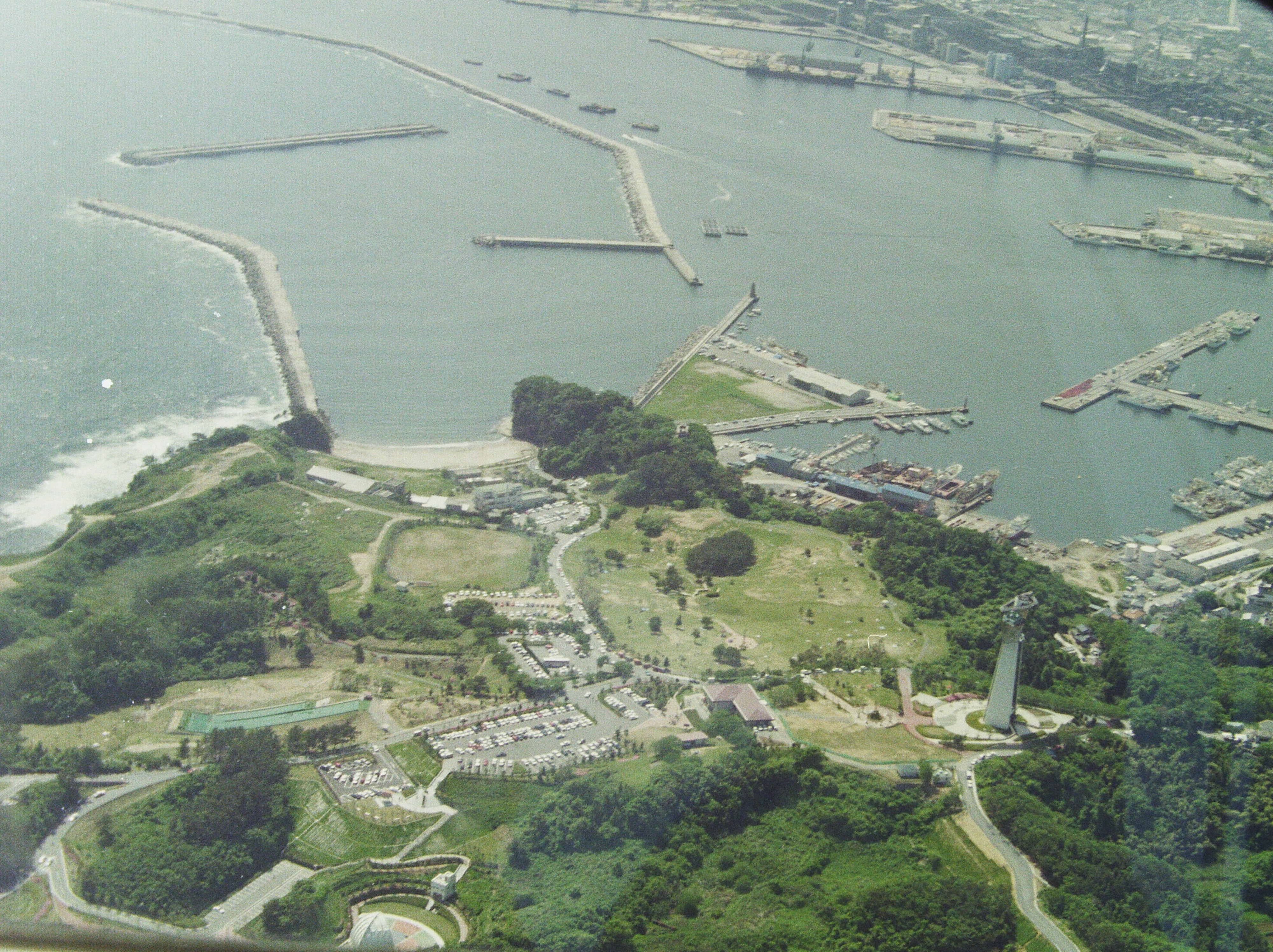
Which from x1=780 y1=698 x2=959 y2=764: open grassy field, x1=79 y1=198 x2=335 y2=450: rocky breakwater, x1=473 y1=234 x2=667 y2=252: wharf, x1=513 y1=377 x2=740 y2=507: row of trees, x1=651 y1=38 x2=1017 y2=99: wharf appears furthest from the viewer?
x1=651 y1=38 x2=1017 y2=99: wharf

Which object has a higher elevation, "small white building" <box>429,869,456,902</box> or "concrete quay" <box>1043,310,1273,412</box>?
"concrete quay" <box>1043,310,1273,412</box>

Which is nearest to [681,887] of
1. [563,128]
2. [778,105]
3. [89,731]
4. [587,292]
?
[89,731]

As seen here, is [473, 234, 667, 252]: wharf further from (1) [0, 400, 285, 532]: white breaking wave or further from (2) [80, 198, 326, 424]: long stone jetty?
(1) [0, 400, 285, 532]: white breaking wave

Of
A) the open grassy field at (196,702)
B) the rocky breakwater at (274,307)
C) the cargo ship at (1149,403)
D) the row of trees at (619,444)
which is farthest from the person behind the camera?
the cargo ship at (1149,403)

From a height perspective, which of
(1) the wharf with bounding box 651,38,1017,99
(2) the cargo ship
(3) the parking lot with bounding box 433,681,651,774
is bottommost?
(3) the parking lot with bounding box 433,681,651,774

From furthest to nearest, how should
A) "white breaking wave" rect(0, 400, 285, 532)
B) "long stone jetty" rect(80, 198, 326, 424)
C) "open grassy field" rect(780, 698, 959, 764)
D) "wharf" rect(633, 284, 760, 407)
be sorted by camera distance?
1. "wharf" rect(633, 284, 760, 407)
2. "long stone jetty" rect(80, 198, 326, 424)
3. "white breaking wave" rect(0, 400, 285, 532)
4. "open grassy field" rect(780, 698, 959, 764)

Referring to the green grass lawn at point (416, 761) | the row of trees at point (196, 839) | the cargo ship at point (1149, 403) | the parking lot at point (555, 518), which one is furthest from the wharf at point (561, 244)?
the row of trees at point (196, 839)

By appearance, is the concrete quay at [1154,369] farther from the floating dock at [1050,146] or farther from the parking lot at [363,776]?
the parking lot at [363,776]

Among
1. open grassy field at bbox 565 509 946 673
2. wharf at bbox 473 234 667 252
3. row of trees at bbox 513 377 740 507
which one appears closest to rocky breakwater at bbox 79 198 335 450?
row of trees at bbox 513 377 740 507
